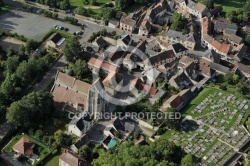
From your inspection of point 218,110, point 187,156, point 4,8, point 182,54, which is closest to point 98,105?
point 187,156

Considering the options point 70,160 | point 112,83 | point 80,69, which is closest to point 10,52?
point 80,69

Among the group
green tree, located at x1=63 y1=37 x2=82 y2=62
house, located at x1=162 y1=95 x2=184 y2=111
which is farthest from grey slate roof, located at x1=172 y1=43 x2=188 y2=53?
green tree, located at x1=63 y1=37 x2=82 y2=62

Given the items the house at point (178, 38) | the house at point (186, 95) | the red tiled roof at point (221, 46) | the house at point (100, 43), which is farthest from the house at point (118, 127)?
the red tiled roof at point (221, 46)

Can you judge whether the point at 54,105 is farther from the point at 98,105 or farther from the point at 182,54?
the point at 182,54

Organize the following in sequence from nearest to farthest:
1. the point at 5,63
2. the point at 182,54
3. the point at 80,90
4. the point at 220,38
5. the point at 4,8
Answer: the point at 80,90
the point at 5,63
the point at 182,54
the point at 220,38
the point at 4,8

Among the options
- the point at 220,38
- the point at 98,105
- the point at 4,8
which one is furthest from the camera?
the point at 4,8

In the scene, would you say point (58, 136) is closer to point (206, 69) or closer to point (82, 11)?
point (206, 69)
